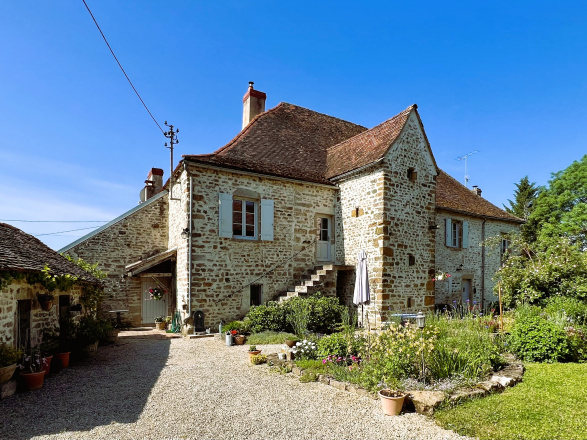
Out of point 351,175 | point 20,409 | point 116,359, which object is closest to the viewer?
point 20,409

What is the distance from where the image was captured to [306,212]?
43.9ft

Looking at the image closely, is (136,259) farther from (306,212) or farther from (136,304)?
(306,212)

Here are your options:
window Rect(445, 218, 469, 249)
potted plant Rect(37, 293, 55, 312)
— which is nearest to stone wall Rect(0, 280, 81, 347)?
potted plant Rect(37, 293, 55, 312)

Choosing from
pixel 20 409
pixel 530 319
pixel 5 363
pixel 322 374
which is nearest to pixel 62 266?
pixel 5 363

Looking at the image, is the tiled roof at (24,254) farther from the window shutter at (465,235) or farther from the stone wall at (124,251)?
the window shutter at (465,235)

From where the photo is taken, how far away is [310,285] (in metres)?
12.0

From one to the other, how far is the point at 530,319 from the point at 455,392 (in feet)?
12.7

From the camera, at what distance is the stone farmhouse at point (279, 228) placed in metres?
11.5

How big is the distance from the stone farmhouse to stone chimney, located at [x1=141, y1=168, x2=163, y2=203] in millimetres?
3743

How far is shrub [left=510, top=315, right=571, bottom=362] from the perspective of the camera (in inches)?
281

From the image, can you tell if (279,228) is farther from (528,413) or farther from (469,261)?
(469,261)

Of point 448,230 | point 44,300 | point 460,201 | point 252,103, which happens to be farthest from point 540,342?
point 252,103

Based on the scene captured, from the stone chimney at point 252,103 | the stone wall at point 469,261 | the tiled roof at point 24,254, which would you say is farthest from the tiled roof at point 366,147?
the tiled roof at point 24,254

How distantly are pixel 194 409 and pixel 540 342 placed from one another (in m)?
6.89
